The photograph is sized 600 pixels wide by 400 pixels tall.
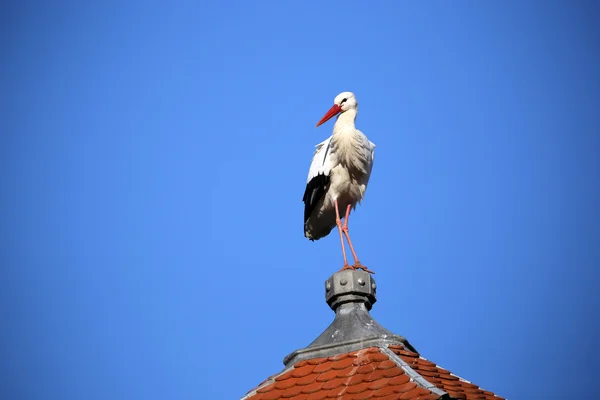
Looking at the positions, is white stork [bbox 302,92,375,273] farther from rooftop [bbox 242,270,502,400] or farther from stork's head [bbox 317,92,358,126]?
rooftop [bbox 242,270,502,400]

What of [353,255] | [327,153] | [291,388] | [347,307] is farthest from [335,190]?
[291,388]

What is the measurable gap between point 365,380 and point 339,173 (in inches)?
165

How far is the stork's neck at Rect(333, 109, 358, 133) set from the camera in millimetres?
10046

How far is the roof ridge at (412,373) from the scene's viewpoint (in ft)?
18.5

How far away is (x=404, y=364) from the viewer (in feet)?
19.7

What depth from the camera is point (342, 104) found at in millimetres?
10664

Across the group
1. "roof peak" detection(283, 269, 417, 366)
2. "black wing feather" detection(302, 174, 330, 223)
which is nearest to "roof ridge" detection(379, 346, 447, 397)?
"roof peak" detection(283, 269, 417, 366)

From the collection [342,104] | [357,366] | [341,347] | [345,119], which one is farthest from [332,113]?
[357,366]

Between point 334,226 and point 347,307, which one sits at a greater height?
point 334,226

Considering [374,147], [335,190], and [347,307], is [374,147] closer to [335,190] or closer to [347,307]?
[335,190]

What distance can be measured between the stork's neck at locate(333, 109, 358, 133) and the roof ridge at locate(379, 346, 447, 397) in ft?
14.0

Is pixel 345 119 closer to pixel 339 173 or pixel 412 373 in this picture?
pixel 339 173

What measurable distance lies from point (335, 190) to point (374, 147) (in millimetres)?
735

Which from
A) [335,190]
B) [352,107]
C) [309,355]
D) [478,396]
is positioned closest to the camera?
[478,396]
